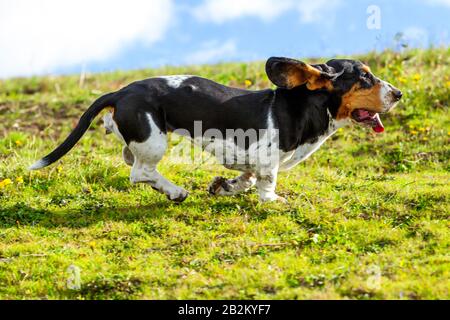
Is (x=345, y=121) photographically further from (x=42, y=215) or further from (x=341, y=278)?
(x=42, y=215)

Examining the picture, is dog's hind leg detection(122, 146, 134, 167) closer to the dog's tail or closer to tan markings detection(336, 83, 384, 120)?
the dog's tail

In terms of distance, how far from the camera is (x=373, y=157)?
9.29 meters

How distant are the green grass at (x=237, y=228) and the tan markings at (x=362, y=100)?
92cm

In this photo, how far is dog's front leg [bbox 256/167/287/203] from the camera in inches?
260

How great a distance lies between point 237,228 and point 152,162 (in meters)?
1.01

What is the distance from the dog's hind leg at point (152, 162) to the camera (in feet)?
21.0

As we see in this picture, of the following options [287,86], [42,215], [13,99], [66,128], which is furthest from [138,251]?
[13,99]

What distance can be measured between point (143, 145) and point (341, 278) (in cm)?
224

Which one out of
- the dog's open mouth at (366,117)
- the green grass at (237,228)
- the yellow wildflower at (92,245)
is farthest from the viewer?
the dog's open mouth at (366,117)

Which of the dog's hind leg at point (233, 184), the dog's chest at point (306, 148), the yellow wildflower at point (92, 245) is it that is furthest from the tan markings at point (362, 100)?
the yellow wildflower at point (92, 245)

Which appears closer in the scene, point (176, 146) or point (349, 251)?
point (349, 251)

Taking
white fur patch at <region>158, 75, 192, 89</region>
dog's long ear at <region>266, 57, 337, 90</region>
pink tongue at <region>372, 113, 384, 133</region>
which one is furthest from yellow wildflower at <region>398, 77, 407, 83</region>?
white fur patch at <region>158, 75, 192, 89</region>

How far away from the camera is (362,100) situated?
6648 millimetres

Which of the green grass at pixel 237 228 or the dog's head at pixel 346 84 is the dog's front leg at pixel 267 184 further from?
the dog's head at pixel 346 84
